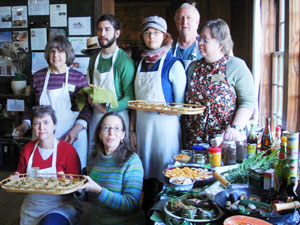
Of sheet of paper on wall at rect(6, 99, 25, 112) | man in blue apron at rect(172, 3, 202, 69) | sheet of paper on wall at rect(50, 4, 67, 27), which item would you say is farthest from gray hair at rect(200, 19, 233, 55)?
sheet of paper on wall at rect(6, 99, 25, 112)

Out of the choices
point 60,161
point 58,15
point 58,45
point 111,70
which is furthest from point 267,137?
point 58,15

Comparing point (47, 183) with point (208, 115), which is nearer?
Answer: point (47, 183)

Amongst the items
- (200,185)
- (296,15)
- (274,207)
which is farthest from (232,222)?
(296,15)

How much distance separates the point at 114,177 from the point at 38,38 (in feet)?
11.3

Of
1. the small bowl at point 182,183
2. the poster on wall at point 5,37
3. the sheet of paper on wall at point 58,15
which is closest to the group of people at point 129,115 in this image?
the small bowl at point 182,183

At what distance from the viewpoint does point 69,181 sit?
1.81 metres

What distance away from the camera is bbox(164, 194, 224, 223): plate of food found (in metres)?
1.27

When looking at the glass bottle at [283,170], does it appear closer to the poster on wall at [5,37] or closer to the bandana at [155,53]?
the bandana at [155,53]

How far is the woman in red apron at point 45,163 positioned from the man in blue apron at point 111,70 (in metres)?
0.40

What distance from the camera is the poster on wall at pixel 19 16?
475 centimetres

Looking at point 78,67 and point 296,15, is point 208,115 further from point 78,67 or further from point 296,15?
point 78,67

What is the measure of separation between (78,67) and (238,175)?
343 cm

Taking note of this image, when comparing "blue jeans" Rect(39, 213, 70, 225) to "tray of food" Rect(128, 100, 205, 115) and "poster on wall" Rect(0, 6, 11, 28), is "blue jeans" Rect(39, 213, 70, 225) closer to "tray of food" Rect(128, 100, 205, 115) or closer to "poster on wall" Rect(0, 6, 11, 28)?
"tray of food" Rect(128, 100, 205, 115)

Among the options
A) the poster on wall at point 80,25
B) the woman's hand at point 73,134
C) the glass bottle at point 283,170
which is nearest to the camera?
the glass bottle at point 283,170
